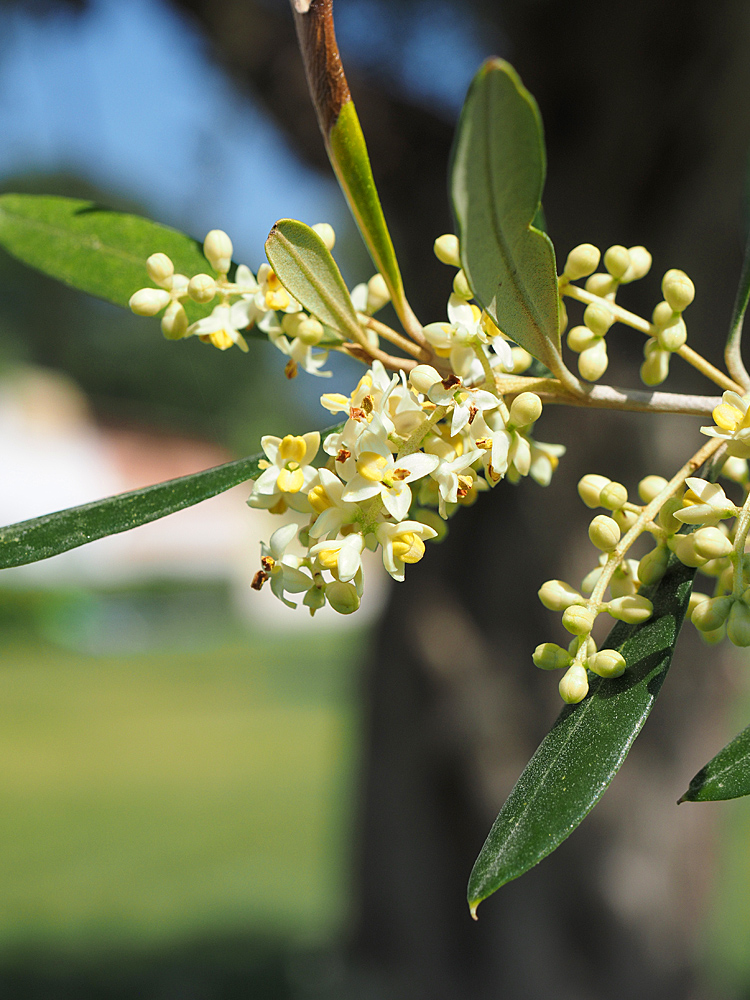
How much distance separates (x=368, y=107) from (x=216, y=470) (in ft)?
7.39

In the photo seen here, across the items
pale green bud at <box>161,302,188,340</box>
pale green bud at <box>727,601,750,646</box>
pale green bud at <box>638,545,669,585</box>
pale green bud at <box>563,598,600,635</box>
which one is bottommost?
pale green bud at <box>563,598,600,635</box>

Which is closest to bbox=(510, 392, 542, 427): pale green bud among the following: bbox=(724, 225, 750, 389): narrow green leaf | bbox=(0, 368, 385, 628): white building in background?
bbox=(724, 225, 750, 389): narrow green leaf

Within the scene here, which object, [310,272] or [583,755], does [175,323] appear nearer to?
[310,272]

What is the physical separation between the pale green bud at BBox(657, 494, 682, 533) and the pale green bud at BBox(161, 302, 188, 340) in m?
0.31

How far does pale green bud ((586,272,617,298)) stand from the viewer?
0.59 metres

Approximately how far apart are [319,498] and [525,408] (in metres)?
0.12

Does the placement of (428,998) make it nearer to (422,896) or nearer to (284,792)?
(422,896)

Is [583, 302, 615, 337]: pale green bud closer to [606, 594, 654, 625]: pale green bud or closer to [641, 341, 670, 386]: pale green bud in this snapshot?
[641, 341, 670, 386]: pale green bud

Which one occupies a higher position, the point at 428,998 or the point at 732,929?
the point at 428,998

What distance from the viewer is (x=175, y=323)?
0.57 m

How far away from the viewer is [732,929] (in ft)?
14.2

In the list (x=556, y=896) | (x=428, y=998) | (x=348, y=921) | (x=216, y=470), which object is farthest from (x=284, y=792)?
(x=216, y=470)

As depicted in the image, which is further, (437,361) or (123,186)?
(123,186)

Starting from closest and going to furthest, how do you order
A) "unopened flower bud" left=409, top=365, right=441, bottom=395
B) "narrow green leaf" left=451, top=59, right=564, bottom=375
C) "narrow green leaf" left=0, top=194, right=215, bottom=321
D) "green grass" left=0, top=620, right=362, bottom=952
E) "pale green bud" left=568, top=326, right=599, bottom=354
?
"narrow green leaf" left=451, top=59, right=564, bottom=375 → "unopened flower bud" left=409, top=365, right=441, bottom=395 → "pale green bud" left=568, top=326, right=599, bottom=354 → "narrow green leaf" left=0, top=194, right=215, bottom=321 → "green grass" left=0, top=620, right=362, bottom=952
